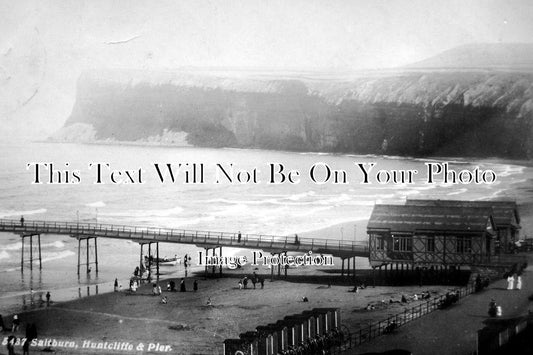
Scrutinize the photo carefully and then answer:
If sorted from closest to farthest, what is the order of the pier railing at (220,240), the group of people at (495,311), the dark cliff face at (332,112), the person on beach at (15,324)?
the group of people at (495,311) → the person on beach at (15,324) → the pier railing at (220,240) → the dark cliff face at (332,112)

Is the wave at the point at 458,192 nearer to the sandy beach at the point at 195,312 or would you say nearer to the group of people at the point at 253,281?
the sandy beach at the point at 195,312

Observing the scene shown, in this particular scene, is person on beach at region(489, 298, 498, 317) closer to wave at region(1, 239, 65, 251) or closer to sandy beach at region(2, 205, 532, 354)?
sandy beach at region(2, 205, 532, 354)

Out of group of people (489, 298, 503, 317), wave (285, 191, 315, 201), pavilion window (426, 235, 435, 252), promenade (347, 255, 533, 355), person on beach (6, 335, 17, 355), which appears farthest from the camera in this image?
wave (285, 191, 315, 201)

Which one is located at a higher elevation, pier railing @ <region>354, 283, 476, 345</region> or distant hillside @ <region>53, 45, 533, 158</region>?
distant hillside @ <region>53, 45, 533, 158</region>

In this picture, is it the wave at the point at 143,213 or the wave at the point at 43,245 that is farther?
the wave at the point at 143,213

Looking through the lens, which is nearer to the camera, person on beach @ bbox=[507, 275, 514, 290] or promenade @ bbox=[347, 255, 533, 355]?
promenade @ bbox=[347, 255, 533, 355]

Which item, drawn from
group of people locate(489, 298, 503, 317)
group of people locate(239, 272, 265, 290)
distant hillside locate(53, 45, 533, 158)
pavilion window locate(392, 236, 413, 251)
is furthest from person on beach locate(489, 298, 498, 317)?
group of people locate(239, 272, 265, 290)

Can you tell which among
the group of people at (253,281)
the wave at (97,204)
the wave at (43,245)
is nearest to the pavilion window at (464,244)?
the group of people at (253,281)
